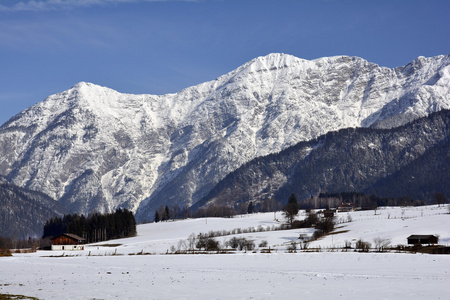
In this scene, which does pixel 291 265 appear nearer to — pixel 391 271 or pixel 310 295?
pixel 391 271

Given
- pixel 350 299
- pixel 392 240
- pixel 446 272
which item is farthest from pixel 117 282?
pixel 392 240

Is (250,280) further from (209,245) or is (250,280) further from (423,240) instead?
(423,240)

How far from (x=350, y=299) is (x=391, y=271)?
25539 mm

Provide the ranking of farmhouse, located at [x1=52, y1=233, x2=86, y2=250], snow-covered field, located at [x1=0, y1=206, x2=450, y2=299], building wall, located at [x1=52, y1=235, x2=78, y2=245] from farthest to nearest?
building wall, located at [x1=52, y1=235, x2=78, y2=245] < farmhouse, located at [x1=52, y1=233, x2=86, y2=250] < snow-covered field, located at [x1=0, y1=206, x2=450, y2=299]

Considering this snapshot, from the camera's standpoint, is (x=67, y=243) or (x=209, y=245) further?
(x=67, y=243)

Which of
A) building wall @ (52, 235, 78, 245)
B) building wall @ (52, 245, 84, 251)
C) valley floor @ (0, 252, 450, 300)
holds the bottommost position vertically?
valley floor @ (0, 252, 450, 300)

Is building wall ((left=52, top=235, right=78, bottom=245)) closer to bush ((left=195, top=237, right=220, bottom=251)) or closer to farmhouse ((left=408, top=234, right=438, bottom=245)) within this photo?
bush ((left=195, top=237, right=220, bottom=251))

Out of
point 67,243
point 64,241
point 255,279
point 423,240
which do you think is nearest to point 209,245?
point 423,240

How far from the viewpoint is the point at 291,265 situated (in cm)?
8306

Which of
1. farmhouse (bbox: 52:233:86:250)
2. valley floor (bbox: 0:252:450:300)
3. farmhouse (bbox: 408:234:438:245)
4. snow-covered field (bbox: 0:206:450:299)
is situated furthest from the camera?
farmhouse (bbox: 52:233:86:250)

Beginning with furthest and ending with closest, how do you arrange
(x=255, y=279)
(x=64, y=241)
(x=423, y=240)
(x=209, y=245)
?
(x=64, y=241) → (x=209, y=245) → (x=423, y=240) → (x=255, y=279)

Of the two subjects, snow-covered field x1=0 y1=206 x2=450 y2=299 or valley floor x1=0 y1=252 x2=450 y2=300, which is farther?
snow-covered field x1=0 y1=206 x2=450 y2=299

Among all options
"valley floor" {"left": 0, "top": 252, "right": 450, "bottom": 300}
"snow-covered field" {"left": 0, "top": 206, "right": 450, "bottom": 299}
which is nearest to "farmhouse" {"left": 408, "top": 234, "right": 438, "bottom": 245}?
"snow-covered field" {"left": 0, "top": 206, "right": 450, "bottom": 299}

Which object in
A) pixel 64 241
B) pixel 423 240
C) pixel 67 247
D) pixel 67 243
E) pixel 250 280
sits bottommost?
pixel 250 280
